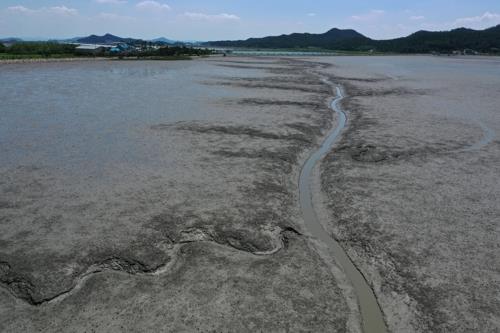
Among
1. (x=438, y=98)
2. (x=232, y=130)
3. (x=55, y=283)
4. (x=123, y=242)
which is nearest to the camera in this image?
(x=55, y=283)

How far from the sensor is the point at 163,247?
6.34 metres

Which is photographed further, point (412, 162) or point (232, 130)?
point (232, 130)

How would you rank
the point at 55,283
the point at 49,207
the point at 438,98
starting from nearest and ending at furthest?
the point at 55,283
the point at 49,207
the point at 438,98

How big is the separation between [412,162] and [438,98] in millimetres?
15489

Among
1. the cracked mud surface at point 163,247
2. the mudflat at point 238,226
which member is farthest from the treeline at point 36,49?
the cracked mud surface at point 163,247

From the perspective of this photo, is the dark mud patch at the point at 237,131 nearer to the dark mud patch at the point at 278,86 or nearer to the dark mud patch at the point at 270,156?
the dark mud patch at the point at 270,156

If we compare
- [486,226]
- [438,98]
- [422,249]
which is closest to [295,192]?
[422,249]

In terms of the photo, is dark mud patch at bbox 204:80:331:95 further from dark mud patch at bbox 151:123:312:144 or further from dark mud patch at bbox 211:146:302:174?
dark mud patch at bbox 211:146:302:174

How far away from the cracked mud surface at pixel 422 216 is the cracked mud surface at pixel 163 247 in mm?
884

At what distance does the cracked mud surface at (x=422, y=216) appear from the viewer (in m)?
5.20

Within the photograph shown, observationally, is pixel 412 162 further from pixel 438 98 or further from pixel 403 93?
pixel 403 93

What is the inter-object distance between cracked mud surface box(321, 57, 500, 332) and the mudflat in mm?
28

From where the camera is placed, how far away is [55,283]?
211 inches

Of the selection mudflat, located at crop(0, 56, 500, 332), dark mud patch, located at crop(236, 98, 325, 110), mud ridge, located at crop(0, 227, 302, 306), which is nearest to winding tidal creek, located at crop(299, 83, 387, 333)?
mudflat, located at crop(0, 56, 500, 332)
